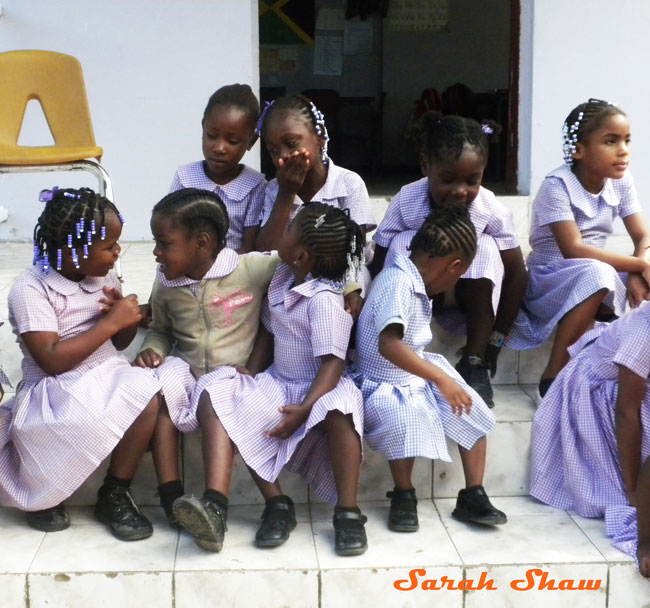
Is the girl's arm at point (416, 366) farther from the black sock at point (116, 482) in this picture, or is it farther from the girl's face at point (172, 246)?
the black sock at point (116, 482)

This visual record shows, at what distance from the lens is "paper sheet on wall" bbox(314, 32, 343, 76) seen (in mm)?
8727

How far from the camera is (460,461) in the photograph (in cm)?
329

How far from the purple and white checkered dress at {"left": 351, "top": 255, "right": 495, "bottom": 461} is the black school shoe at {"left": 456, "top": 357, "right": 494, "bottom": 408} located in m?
0.25

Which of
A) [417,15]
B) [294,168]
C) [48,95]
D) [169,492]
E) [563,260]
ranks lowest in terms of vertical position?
[169,492]

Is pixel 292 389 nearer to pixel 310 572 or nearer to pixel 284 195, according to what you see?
pixel 310 572

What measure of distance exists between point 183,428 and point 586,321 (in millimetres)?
1370

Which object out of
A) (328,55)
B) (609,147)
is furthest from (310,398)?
(328,55)

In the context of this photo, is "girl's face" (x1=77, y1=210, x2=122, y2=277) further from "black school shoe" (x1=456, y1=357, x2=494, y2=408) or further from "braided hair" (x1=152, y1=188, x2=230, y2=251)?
"black school shoe" (x1=456, y1=357, x2=494, y2=408)

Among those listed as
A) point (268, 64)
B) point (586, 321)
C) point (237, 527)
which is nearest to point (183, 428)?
point (237, 527)

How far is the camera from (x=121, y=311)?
3.11 metres

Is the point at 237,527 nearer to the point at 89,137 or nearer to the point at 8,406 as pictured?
the point at 8,406

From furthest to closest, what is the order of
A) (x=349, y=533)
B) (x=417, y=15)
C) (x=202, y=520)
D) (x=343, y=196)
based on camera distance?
1. (x=417, y=15)
2. (x=343, y=196)
3. (x=349, y=533)
4. (x=202, y=520)

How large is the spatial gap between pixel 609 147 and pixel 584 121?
0.13 meters

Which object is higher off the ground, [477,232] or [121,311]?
[477,232]
